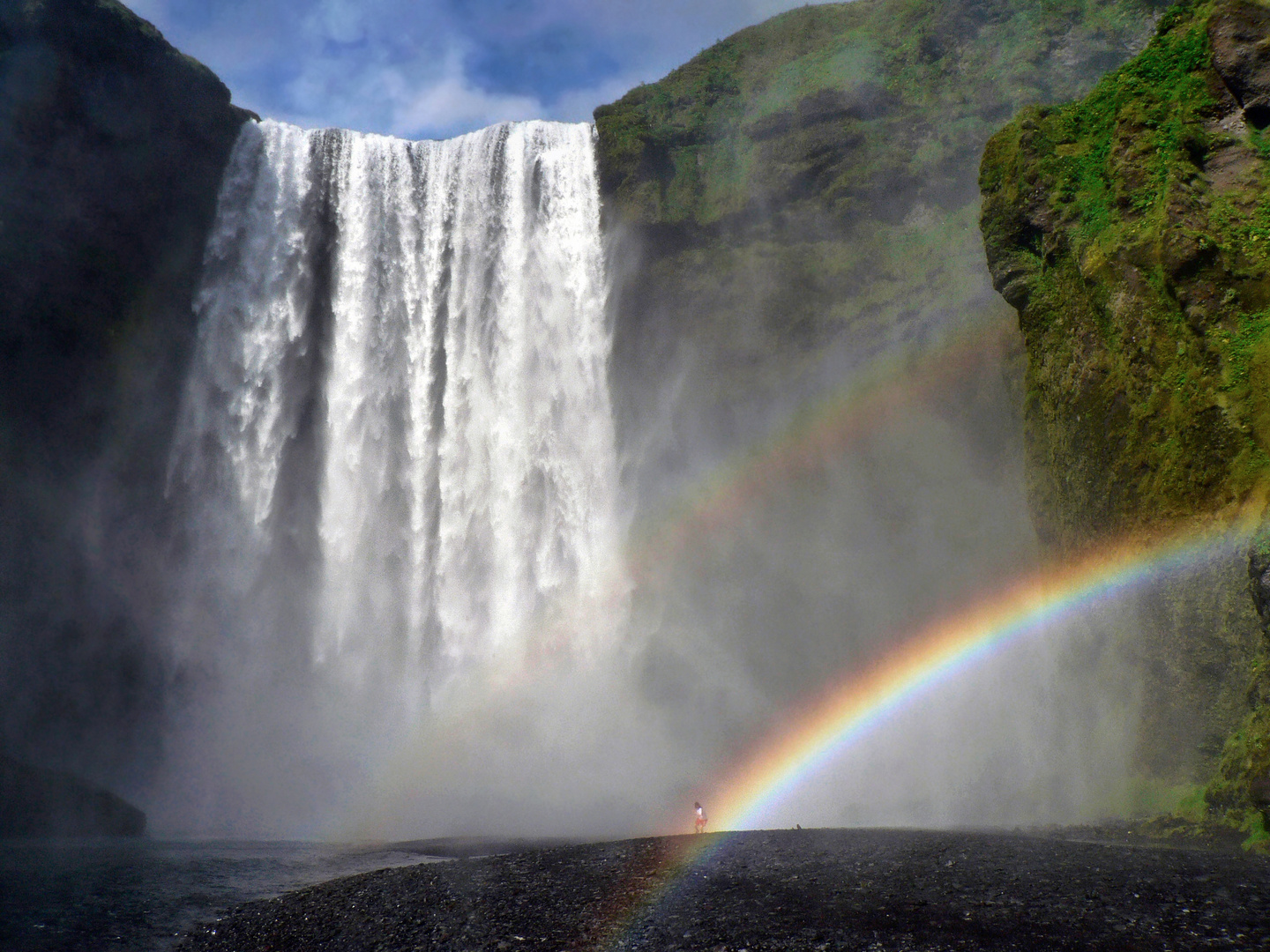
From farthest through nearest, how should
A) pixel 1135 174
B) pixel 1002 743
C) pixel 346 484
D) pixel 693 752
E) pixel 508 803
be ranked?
1. pixel 346 484
2. pixel 693 752
3. pixel 508 803
4. pixel 1002 743
5. pixel 1135 174

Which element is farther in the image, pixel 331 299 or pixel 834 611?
pixel 331 299

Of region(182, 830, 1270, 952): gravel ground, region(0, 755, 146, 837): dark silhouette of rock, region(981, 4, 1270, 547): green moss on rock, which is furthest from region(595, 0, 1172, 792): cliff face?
region(0, 755, 146, 837): dark silhouette of rock

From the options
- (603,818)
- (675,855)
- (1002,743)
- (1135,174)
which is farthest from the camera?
(603,818)

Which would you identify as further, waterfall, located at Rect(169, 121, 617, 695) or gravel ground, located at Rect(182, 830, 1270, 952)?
waterfall, located at Rect(169, 121, 617, 695)

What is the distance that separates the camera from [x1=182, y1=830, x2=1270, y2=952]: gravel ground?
767cm

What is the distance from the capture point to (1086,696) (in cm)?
1627

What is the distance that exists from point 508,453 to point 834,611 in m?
12.9

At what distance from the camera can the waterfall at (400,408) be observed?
29.2 meters

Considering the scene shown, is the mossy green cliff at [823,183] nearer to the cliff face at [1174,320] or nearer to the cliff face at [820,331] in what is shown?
the cliff face at [820,331]

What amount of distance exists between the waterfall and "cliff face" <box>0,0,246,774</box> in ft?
4.76

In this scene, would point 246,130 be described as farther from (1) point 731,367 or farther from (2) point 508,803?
(2) point 508,803

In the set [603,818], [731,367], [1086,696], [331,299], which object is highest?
[331,299]

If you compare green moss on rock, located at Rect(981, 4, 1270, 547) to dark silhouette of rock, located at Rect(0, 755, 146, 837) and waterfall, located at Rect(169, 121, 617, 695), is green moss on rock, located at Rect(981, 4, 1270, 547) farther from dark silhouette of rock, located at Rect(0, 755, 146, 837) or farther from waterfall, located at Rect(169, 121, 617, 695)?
dark silhouette of rock, located at Rect(0, 755, 146, 837)

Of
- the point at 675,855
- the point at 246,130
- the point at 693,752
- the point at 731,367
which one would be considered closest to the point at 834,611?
the point at 693,752
